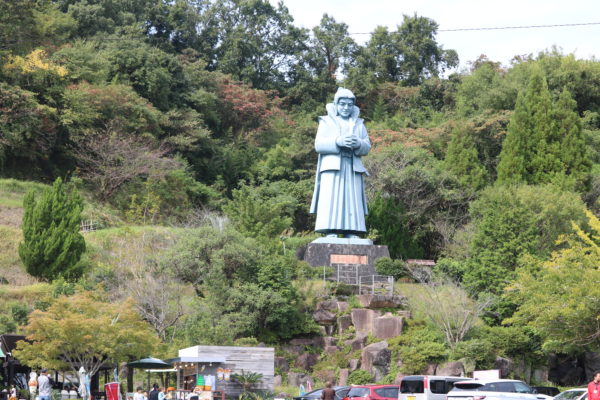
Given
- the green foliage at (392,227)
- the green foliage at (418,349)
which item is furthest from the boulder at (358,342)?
the green foliage at (392,227)

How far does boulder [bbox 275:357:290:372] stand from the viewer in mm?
31134

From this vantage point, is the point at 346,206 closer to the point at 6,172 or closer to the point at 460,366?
the point at 460,366

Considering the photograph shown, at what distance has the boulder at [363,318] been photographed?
1284 inches

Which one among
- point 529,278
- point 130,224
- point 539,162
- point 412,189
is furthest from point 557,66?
point 529,278

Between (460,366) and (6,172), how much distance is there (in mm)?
24453

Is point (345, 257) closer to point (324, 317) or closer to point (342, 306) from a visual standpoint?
point (342, 306)

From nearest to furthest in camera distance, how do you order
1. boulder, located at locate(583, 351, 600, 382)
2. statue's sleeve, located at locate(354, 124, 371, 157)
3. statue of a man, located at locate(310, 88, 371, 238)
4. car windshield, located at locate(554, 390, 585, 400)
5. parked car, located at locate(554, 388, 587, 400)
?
parked car, located at locate(554, 388, 587, 400)
car windshield, located at locate(554, 390, 585, 400)
boulder, located at locate(583, 351, 600, 382)
statue of a man, located at locate(310, 88, 371, 238)
statue's sleeve, located at locate(354, 124, 371, 157)

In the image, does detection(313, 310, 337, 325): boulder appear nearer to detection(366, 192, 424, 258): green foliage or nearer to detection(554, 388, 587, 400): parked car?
detection(366, 192, 424, 258): green foliage

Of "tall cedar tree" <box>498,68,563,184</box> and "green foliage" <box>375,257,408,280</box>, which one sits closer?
"green foliage" <box>375,257,408,280</box>

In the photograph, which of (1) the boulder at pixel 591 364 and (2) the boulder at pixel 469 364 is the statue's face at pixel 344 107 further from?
(1) the boulder at pixel 591 364

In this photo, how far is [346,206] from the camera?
36.3 m

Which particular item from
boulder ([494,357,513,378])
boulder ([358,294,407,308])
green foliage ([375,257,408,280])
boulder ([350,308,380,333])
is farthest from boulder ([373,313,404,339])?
green foliage ([375,257,408,280])

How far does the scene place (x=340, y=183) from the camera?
36.3 metres

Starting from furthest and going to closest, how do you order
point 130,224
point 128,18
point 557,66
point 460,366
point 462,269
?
point 128,18 < point 557,66 < point 130,224 < point 462,269 < point 460,366
